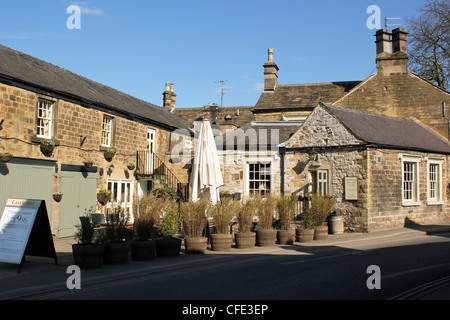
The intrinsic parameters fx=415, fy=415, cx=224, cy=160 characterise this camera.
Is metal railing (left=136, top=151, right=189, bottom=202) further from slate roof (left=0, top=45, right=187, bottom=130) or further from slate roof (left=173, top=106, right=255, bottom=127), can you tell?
slate roof (left=173, top=106, right=255, bottom=127)

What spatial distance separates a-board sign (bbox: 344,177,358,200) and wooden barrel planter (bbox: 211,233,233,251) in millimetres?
5881

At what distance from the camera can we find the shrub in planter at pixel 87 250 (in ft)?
27.2

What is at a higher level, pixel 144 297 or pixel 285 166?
pixel 285 166

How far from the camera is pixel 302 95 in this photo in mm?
28234

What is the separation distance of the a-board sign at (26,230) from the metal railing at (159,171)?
387 inches

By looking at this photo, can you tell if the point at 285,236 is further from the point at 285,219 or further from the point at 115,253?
the point at 115,253

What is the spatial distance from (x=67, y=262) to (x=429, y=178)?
14.5 meters

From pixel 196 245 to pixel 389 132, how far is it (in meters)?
10.3

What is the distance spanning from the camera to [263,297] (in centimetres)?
586

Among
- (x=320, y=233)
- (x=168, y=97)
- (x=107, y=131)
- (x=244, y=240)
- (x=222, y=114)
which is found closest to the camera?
(x=244, y=240)

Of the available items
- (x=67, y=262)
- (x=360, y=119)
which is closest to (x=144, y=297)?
(x=67, y=262)

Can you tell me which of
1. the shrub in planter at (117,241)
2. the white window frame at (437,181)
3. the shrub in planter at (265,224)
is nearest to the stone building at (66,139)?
the shrub in planter at (117,241)

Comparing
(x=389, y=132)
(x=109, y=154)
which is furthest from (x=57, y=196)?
(x=389, y=132)

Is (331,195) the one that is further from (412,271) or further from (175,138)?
(175,138)
